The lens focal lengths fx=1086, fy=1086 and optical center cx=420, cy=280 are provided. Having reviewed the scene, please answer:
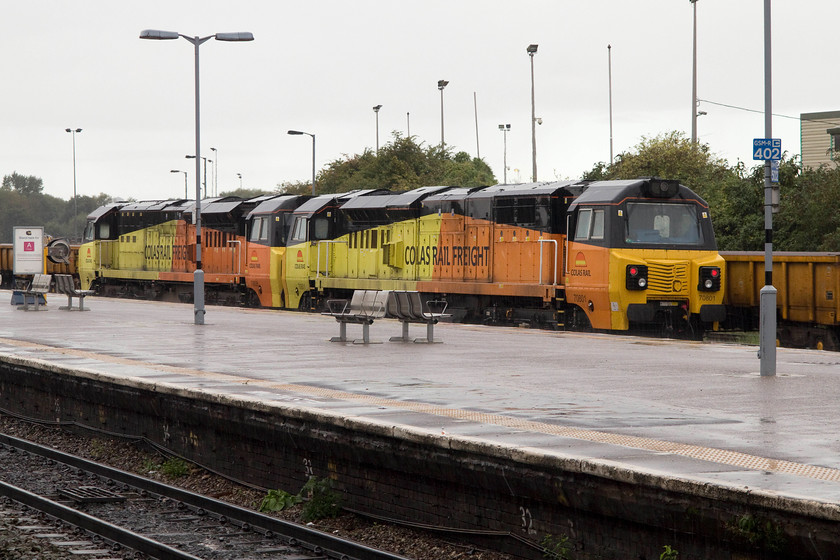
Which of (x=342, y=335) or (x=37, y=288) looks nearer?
(x=342, y=335)

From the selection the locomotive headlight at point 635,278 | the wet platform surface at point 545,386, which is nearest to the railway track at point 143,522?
the wet platform surface at point 545,386

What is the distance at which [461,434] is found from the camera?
947 centimetres

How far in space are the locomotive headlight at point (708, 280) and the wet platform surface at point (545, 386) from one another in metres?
4.10

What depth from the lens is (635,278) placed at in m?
24.4

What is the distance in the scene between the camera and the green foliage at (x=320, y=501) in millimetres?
10656

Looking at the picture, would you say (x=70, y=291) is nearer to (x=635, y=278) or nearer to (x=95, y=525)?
(x=635, y=278)

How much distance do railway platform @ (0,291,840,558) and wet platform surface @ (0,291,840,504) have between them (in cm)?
4

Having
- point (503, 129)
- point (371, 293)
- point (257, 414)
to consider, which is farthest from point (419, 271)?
point (503, 129)

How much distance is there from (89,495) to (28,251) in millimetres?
27358

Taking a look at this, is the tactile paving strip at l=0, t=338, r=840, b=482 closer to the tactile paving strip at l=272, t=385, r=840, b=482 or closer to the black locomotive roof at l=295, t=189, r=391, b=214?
the tactile paving strip at l=272, t=385, r=840, b=482

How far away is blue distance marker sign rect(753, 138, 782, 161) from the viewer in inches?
569

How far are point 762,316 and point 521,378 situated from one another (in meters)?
3.42

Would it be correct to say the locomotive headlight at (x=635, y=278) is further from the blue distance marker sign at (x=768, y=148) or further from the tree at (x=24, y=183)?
the tree at (x=24, y=183)

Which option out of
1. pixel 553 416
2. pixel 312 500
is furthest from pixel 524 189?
pixel 312 500
